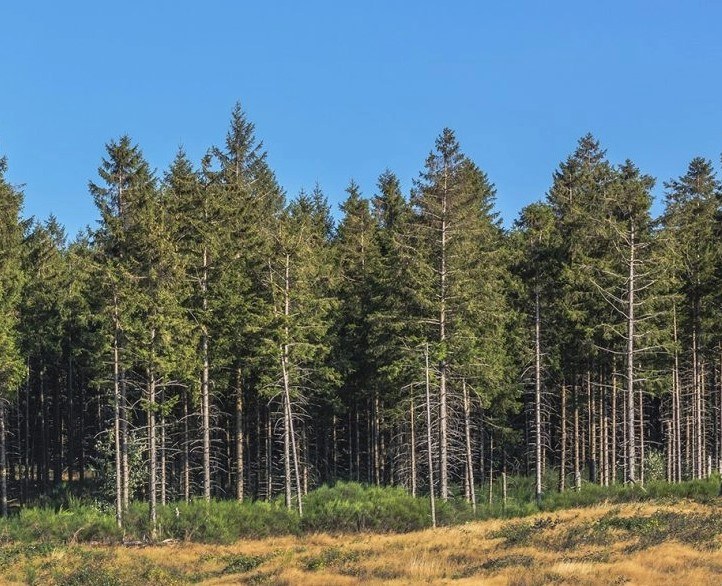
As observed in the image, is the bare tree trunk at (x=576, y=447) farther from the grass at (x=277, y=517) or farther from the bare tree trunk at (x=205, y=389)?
the bare tree trunk at (x=205, y=389)

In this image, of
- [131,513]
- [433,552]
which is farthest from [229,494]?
[433,552]

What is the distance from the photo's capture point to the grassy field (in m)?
14.2

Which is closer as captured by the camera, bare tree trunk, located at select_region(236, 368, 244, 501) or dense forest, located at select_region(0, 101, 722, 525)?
dense forest, located at select_region(0, 101, 722, 525)

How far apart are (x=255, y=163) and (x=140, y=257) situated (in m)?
25.3

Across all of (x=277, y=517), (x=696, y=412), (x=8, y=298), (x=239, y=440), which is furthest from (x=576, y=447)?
(x=8, y=298)

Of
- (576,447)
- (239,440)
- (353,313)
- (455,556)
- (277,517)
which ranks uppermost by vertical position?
(353,313)

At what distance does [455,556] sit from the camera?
17.6 m

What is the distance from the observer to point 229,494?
41.4 metres

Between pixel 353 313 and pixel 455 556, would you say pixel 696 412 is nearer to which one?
pixel 353 313

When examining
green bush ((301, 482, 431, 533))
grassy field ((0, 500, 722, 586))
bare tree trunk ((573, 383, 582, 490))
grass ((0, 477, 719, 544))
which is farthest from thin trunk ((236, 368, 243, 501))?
bare tree trunk ((573, 383, 582, 490))

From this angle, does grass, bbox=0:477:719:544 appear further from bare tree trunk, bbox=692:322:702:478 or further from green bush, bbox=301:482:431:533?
bare tree trunk, bbox=692:322:702:478

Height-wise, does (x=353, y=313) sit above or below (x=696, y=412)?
above

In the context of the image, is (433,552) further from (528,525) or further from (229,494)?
(229,494)

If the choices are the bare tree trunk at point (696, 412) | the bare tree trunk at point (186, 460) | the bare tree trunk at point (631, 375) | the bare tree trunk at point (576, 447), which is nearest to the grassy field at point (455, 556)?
the bare tree trunk at point (631, 375)
